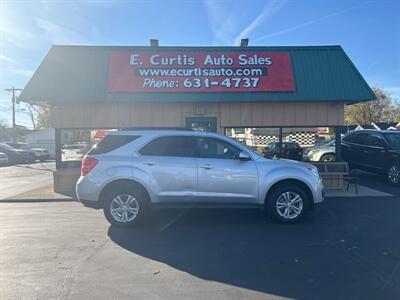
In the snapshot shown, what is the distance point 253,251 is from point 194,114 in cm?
780

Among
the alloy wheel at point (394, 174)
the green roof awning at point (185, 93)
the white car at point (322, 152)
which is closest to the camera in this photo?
the green roof awning at point (185, 93)

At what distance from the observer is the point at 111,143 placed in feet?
25.3

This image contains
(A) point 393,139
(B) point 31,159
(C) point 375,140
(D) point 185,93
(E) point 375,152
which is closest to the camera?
(D) point 185,93

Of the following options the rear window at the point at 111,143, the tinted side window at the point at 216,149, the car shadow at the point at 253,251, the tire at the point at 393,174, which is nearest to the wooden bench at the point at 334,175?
the tire at the point at 393,174

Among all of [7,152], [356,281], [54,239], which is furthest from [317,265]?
[7,152]

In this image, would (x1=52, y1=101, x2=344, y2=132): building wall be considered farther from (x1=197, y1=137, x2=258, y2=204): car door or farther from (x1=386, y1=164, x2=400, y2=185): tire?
(x1=197, y1=137, x2=258, y2=204): car door

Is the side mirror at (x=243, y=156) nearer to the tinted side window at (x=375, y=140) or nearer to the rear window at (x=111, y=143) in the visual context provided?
the rear window at (x=111, y=143)

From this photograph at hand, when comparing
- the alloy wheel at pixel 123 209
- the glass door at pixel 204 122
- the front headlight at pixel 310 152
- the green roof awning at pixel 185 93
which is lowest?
the alloy wheel at pixel 123 209

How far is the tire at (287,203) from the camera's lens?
7.66 meters

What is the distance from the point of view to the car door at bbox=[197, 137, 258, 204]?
24.7 feet

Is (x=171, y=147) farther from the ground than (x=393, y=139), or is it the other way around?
(x=393, y=139)

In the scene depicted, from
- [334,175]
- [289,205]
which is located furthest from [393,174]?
[289,205]

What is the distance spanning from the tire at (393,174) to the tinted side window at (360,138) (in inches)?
65.1

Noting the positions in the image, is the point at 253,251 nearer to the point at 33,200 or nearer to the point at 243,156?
the point at 243,156
